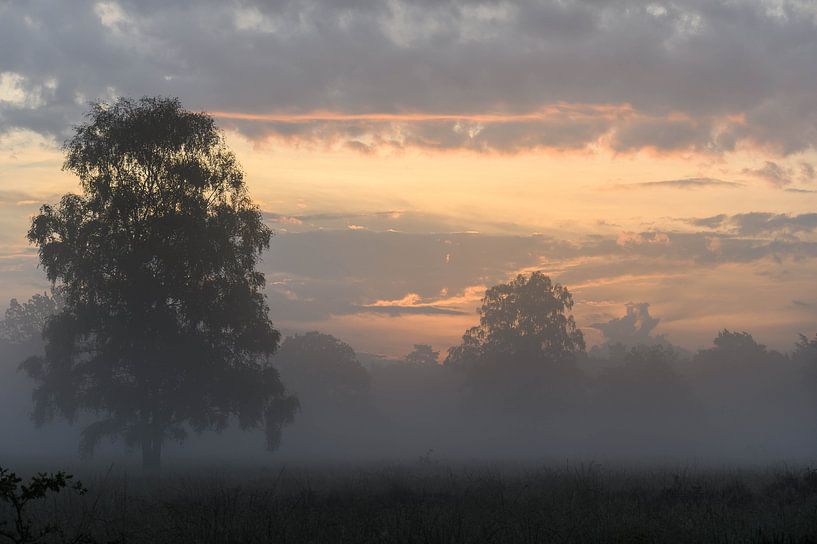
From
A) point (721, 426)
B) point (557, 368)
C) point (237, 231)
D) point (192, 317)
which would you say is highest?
point (237, 231)

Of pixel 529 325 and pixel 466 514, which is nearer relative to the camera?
pixel 466 514

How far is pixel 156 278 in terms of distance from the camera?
30.2 m

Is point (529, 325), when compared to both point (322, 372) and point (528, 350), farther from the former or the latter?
point (322, 372)

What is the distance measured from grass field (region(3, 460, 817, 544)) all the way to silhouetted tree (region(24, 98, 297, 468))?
1491cm

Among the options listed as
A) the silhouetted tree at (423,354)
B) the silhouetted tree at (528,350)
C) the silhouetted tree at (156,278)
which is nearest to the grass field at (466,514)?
the silhouetted tree at (156,278)

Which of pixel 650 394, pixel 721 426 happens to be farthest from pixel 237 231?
pixel 721 426

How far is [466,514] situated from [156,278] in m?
22.0

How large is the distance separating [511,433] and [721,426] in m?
31.2

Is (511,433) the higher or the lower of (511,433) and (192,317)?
the lower

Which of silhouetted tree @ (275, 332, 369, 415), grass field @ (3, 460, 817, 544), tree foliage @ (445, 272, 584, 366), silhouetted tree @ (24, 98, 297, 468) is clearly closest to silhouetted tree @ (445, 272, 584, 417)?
tree foliage @ (445, 272, 584, 366)

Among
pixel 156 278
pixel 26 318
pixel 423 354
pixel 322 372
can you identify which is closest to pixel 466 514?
pixel 156 278

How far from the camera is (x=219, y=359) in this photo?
1230 inches

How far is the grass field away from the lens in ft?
28.8

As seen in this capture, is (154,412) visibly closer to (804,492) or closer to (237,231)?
(237,231)
